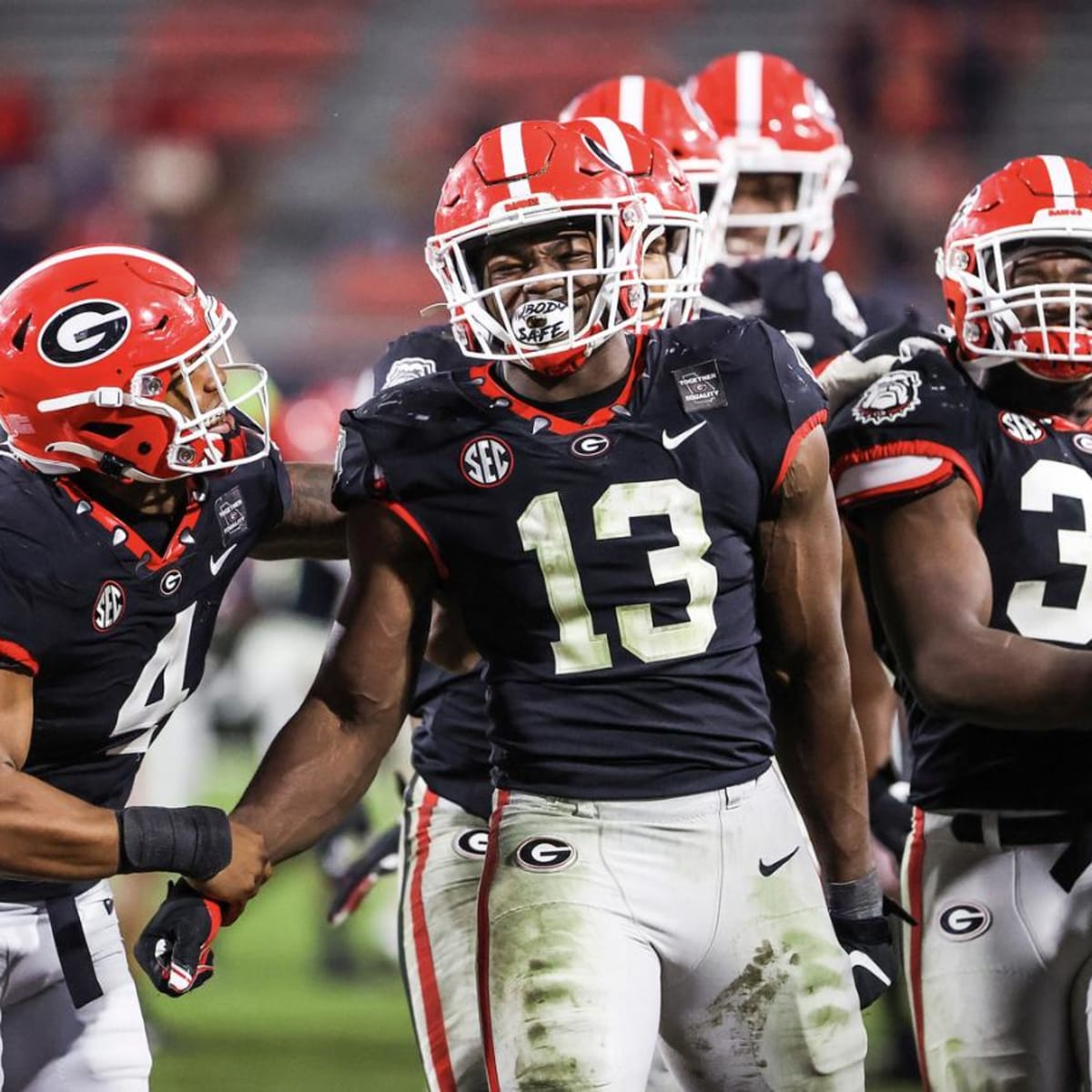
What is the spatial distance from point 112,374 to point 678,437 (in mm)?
736

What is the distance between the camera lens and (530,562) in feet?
7.29

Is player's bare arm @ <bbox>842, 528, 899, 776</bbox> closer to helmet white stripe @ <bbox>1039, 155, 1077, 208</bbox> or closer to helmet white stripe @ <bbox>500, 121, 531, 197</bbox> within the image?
helmet white stripe @ <bbox>1039, 155, 1077, 208</bbox>

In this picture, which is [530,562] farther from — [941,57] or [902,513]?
[941,57]

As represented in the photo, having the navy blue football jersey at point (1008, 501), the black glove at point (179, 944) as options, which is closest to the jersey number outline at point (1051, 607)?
the navy blue football jersey at point (1008, 501)

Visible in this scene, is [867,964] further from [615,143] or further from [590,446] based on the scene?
[615,143]

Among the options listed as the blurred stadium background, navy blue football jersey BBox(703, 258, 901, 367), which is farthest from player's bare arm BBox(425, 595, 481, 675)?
the blurred stadium background

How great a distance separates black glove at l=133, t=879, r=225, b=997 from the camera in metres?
2.20

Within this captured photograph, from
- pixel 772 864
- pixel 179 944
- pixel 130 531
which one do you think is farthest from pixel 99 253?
pixel 772 864

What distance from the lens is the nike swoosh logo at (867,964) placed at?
2385 millimetres

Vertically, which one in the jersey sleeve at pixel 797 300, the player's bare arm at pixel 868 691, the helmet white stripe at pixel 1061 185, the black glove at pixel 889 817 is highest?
the helmet white stripe at pixel 1061 185

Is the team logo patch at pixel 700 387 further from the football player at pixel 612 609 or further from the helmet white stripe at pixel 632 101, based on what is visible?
the helmet white stripe at pixel 632 101

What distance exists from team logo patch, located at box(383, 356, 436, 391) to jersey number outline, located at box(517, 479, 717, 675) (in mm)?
730

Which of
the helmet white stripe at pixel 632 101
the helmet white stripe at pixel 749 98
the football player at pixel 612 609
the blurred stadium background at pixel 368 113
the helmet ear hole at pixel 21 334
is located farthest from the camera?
the blurred stadium background at pixel 368 113

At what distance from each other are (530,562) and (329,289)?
688cm
